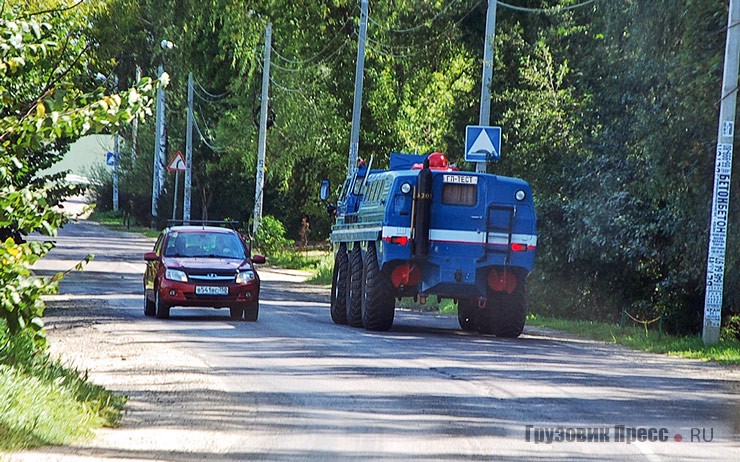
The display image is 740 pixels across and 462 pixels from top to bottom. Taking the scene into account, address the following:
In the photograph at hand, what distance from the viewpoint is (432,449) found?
10.4 meters

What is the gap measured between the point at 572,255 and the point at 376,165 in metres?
20.9

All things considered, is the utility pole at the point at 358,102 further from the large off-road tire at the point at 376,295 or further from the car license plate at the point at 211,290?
the large off-road tire at the point at 376,295

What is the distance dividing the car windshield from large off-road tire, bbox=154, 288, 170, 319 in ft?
2.84

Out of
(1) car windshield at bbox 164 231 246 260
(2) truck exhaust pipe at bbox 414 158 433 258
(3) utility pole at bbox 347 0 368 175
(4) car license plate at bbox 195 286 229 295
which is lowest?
(4) car license plate at bbox 195 286 229 295

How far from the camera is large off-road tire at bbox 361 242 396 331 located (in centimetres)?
2123

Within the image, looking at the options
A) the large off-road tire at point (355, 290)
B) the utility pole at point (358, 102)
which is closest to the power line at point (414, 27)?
the utility pole at point (358, 102)

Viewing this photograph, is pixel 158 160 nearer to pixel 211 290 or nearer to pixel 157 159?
pixel 157 159

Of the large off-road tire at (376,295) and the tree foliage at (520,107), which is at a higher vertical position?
the tree foliage at (520,107)

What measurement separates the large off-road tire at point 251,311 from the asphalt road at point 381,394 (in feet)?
1.40

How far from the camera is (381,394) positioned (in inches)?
533

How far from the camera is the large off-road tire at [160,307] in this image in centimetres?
2259

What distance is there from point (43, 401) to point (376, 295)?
35.1 feet

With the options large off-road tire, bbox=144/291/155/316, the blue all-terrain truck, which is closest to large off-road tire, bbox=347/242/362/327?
the blue all-terrain truck

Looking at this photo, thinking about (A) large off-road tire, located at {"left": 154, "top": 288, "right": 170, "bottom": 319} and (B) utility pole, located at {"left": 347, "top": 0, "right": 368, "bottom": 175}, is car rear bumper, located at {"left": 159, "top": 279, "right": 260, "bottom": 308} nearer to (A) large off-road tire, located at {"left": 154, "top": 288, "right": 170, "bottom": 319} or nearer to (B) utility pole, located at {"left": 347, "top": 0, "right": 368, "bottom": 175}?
(A) large off-road tire, located at {"left": 154, "top": 288, "right": 170, "bottom": 319}
